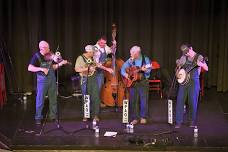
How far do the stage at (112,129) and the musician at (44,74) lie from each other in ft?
1.28

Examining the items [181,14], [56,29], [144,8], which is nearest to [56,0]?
[56,29]

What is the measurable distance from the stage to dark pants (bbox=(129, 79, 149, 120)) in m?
0.25

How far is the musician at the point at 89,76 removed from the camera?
37.8 feet

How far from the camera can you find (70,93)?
1388 cm

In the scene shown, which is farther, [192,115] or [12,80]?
[12,80]

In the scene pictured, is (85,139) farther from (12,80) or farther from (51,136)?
(12,80)

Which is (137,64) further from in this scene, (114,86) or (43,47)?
(43,47)

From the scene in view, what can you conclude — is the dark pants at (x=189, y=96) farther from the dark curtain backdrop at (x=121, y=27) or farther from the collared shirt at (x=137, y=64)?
the dark curtain backdrop at (x=121, y=27)

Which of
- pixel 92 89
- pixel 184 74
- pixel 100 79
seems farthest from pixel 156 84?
pixel 184 74

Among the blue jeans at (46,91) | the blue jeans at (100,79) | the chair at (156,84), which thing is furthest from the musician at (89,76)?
the chair at (156,84)

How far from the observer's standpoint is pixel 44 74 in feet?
37.5

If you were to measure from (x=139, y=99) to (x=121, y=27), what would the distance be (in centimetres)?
292

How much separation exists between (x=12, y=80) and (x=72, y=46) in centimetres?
162

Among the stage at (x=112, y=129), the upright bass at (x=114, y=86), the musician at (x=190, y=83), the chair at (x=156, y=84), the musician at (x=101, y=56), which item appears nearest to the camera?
the stage at (x=112, y=129)
